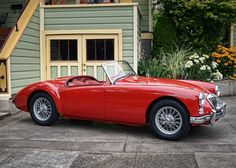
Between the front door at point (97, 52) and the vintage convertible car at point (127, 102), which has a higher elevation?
the front door at point (97, 52)

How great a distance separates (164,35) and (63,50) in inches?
160

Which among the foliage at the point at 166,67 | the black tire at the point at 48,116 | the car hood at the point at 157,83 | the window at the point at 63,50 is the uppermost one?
the window at the point at 63,50

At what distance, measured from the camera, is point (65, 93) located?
796cm

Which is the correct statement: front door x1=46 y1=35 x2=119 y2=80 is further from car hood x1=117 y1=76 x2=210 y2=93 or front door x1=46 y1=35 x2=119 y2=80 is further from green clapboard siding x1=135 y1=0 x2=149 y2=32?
car hood x1=117 y1=76 x2=210 y2=93

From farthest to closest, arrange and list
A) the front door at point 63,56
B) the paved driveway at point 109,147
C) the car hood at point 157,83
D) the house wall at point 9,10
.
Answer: the house wall at point 9,10 → the front door at point 63,56 → the car hood at point 157,83 → the paved driveway at point 109,147

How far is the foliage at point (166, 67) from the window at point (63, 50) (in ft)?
6.87

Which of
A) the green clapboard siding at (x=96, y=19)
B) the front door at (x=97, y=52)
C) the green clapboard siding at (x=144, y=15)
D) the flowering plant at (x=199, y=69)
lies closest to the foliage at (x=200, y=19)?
the green clapboard siding at (x=144, y=15)

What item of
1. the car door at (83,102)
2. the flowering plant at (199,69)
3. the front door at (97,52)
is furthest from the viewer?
the flowering plant at (199,69)

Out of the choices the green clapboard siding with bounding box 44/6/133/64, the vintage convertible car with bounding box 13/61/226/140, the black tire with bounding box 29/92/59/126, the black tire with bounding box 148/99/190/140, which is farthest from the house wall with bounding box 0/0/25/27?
the black tire with bounding box 148/99/190/140

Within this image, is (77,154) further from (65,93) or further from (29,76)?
(29,76)

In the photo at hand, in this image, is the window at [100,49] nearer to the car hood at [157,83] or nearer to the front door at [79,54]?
the front door at [79,54]

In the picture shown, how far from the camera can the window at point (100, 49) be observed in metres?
11.9

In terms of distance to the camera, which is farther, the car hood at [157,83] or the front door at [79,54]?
the front door at [79,54]

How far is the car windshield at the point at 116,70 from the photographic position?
7.84 metres
